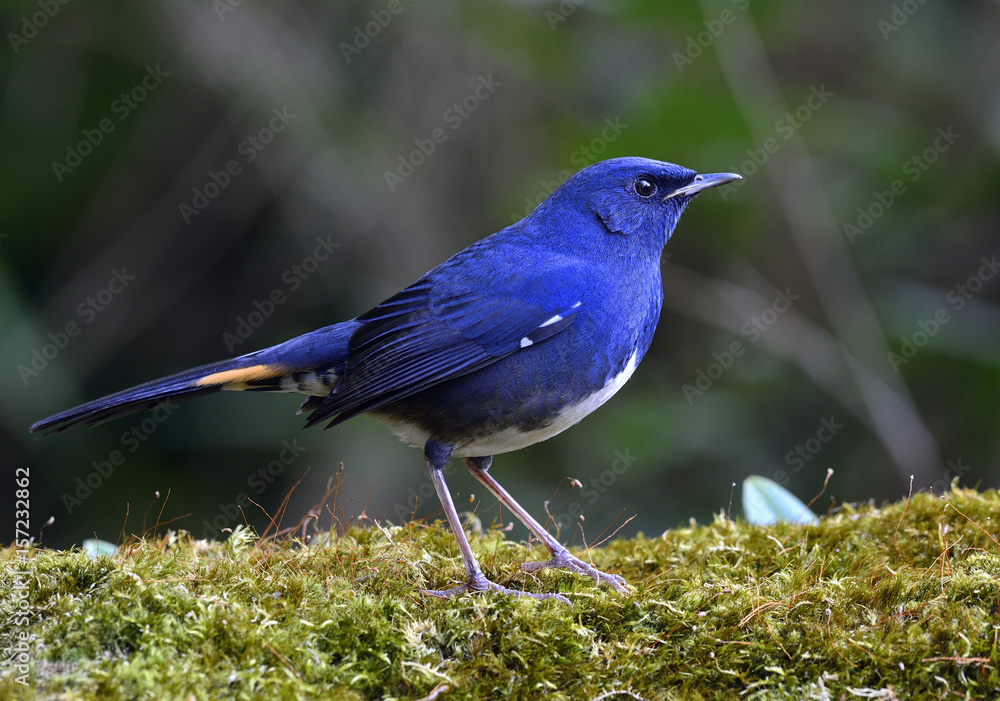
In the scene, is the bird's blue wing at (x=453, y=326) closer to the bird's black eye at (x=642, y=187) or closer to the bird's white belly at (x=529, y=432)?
the bird's white belly at (x=529, y=432)

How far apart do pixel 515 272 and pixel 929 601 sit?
1979 millimetres

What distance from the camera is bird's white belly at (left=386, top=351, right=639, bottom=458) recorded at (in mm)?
3443

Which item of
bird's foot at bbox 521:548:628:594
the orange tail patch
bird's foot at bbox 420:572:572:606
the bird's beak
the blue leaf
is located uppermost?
the bird's beak

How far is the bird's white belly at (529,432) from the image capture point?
344 cm

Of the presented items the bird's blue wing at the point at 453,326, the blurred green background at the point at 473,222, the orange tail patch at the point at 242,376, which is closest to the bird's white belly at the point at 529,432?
the bird's blue wing at the point at 453,326

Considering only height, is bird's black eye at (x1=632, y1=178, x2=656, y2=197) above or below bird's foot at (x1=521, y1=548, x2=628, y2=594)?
above

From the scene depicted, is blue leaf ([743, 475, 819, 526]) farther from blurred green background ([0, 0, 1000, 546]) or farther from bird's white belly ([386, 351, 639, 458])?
blurred green background ([0, 0, 1000, 546])

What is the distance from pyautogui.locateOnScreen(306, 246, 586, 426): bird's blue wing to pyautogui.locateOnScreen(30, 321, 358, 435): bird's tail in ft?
0.47

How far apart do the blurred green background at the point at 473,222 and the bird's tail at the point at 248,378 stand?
1.79 metres

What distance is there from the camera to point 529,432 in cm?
345

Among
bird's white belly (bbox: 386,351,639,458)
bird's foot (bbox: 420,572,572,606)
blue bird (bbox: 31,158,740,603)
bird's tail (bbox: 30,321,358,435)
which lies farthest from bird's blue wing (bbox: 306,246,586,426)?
bird's foot (bbox: 420,572,572,606)

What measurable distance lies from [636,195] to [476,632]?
2204mm

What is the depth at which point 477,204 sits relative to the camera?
632 centimetres

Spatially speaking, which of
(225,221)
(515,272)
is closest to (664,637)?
(515,272)
